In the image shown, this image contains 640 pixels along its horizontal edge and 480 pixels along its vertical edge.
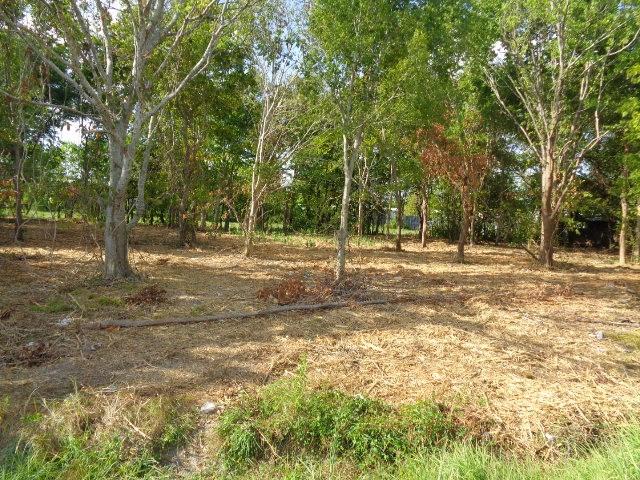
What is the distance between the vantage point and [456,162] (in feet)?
41.9

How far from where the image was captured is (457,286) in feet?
29.9

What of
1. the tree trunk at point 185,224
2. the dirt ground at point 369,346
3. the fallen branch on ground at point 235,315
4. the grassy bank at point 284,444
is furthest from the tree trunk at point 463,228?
the grassy bank at point 284,444

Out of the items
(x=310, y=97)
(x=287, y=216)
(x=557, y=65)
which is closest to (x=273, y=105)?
(x=310, y=97)

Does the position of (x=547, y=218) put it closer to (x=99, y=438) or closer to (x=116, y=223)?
(x=116, y=223)

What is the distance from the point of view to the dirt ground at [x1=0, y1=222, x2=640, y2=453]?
3.90 m

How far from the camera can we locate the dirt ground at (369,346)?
3.90m

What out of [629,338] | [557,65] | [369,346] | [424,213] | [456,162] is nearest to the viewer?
[369,346]

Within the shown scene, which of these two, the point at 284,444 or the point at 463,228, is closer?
the point at 284,444

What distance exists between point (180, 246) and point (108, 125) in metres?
7.72

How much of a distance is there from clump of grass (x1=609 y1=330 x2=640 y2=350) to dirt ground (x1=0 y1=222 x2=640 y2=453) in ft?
0.38

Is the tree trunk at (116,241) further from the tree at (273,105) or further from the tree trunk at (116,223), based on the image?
the tree at (273,105)

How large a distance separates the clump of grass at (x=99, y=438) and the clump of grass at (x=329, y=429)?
17.9 inches

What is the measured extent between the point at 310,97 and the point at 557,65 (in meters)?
7.82

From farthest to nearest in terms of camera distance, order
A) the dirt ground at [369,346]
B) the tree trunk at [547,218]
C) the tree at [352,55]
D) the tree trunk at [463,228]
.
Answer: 1. the tree trunk at [463,228]
2. the tree trunk at [547,218]
3. the tree at [352,55]
4. the dirt ground at [369,346]
